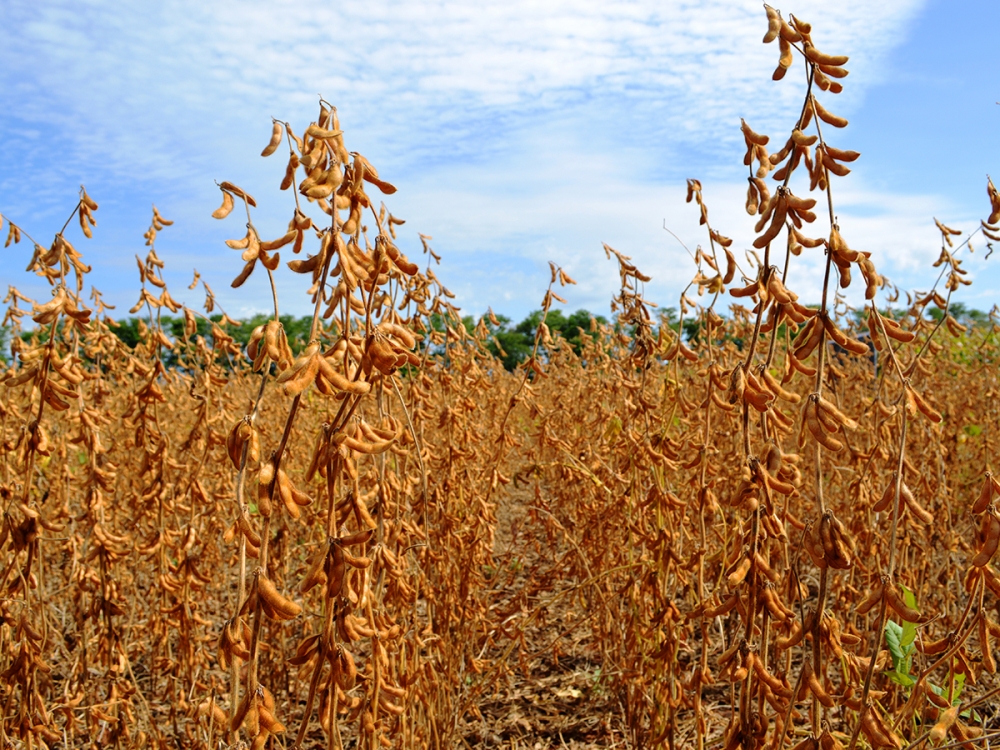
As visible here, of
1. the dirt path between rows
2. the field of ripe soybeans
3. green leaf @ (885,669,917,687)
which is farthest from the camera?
the dirt path between rows

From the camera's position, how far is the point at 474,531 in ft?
9.55

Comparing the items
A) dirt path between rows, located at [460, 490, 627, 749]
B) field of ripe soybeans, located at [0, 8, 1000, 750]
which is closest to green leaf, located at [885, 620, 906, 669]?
field of ripe soybeans, located at [0, 8, 1000, 750]

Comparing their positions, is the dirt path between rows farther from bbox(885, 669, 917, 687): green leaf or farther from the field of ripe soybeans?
bbox(885, 669, 917, 687): green leaf

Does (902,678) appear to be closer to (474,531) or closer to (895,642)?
(895,642)

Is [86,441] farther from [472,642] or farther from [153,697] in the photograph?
[153,697]

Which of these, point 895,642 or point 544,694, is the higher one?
point 895,642

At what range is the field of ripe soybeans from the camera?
1.12 metres

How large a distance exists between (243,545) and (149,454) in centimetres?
131

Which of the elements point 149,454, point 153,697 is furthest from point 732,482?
point 153,697

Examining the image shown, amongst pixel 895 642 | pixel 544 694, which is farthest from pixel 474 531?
pixel 895 642

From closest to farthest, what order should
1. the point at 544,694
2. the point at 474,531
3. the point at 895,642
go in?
the point at 895,642 < the point at 474,531 < the point at 544,694

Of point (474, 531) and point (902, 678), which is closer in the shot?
point (902, 678)

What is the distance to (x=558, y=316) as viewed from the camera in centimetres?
1936

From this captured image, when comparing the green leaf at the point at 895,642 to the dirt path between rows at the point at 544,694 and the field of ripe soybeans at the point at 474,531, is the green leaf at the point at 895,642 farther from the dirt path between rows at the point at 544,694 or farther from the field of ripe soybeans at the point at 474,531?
the dirt path between rows at the point at 544,694
